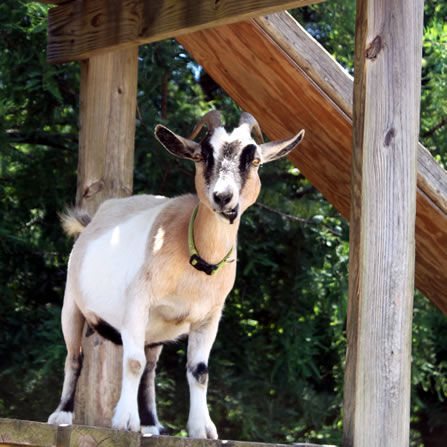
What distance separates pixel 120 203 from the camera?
5.16 metres

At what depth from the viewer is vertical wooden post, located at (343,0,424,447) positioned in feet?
12.0

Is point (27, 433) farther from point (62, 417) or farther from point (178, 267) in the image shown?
point (178, 267)

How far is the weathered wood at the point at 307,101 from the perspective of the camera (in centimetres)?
477

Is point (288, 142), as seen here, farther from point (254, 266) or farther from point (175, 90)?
point (175, 90)

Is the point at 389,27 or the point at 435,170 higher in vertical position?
the point at 389,27

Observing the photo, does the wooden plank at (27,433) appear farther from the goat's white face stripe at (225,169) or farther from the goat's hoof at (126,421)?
the goat's white face stripe at (225,169)

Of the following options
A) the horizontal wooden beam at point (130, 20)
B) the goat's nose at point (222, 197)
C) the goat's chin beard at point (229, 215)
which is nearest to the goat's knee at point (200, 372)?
the goat's chin beard at point (229, 215)

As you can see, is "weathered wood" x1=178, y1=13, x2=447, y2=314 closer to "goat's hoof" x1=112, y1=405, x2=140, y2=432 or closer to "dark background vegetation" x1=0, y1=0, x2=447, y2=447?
"goat's hoof" x1=112, y1=405, x2=140, y2=432

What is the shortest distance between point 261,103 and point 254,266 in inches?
137

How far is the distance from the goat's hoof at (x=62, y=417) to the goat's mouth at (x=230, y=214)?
156 centimetres

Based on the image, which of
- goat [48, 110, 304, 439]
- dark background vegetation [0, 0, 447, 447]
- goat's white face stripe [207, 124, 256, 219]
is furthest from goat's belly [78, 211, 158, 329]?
dark background vegetation [0, 0, 447, 447]

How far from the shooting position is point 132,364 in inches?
170

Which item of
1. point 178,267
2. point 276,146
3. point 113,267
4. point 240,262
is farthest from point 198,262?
point 240,262

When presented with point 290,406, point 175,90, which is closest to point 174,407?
point 290,406
